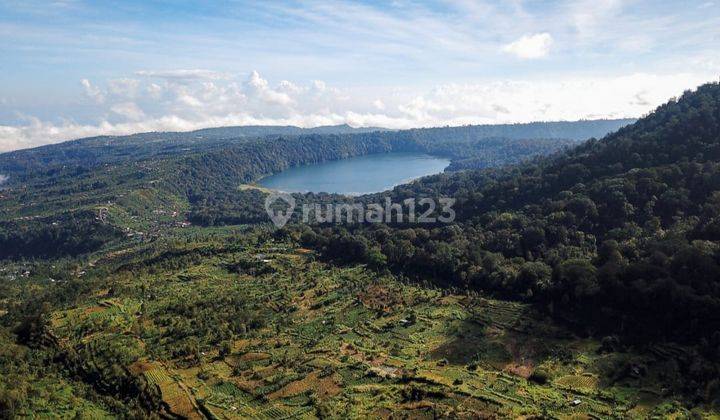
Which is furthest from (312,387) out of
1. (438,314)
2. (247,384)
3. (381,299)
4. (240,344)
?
(381,299)

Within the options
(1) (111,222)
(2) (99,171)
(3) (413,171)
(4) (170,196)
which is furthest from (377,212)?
(2) (99,171)

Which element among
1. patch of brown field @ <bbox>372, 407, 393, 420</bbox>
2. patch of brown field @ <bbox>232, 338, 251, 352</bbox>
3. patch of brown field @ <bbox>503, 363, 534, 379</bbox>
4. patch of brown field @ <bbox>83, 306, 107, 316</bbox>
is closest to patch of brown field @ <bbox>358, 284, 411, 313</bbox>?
patch of brown field @ <bbox>232, 338, 251, 352</bbox>

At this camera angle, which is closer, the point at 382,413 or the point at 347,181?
the point at 382,413

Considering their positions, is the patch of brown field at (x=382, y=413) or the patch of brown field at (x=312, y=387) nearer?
the patch of brown field at (x=382, y=413)

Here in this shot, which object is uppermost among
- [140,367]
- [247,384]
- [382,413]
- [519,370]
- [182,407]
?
[519,370]

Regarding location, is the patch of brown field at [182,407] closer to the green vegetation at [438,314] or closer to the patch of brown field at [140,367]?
the green vegetation at [438,314]

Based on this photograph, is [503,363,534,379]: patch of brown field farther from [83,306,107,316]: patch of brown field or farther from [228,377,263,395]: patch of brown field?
[83,306,107,316]: patch of brown field

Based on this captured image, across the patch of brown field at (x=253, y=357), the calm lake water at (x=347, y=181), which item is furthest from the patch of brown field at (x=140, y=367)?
the calm lake water at (x=347, y=181)

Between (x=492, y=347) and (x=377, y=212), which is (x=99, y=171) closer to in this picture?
(x=377, y=212)

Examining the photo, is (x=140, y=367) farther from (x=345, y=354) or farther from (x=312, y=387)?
(x=345, y=354)
